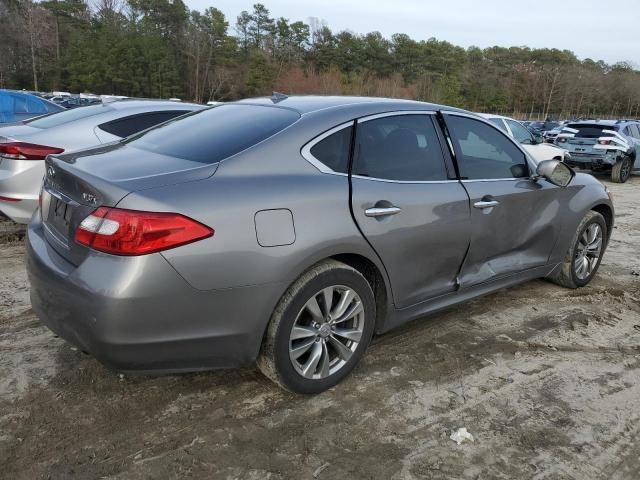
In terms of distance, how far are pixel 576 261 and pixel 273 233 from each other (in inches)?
128

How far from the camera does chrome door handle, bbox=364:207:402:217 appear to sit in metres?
2.88

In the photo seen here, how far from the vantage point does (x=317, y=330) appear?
282 centimetres

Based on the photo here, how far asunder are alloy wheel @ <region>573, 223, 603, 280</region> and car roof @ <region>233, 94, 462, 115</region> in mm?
1936

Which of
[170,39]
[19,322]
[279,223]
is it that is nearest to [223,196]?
[279,223]

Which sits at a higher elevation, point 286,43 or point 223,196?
point 286,43

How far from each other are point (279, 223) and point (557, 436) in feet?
5.66

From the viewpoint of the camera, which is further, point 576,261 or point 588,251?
point 588,251

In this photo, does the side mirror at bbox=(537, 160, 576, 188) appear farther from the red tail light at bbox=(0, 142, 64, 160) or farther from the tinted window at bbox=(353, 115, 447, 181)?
the red tail light at bbox=(0, 142, 64, 160)

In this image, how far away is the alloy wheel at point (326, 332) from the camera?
9.07ft

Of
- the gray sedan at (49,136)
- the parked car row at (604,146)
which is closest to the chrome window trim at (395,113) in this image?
the gray sedan at (49,136)

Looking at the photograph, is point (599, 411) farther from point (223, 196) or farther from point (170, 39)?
point (170, 39)

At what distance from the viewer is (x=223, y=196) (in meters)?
2.42

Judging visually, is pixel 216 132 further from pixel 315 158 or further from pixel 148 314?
pixel 148 314

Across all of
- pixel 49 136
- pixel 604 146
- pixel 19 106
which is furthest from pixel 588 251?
pixel 19 106
